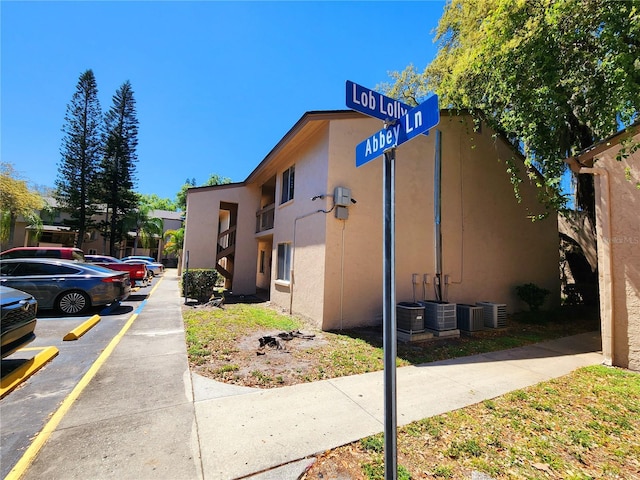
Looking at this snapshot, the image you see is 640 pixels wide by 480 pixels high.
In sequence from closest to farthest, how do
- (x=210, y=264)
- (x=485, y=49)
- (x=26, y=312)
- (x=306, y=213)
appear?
(x=26, y=312) → (x=485, y=49) → (x=306, y=213) → (x=210, y=264)

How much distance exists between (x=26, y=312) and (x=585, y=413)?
831 centimetres

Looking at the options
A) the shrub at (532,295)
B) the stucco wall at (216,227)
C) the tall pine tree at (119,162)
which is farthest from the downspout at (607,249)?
the tall pine tree at (119,162)

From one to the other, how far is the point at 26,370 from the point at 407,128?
634cm

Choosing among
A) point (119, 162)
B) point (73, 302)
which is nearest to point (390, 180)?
point (73, 302)

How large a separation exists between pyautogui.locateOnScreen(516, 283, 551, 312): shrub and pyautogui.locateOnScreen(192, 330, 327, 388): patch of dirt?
8.17 m

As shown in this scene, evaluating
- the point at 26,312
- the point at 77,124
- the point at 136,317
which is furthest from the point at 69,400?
the point at 77,124

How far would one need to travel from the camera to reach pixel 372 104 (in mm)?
2262

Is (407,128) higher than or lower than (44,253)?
higher

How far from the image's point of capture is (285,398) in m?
3.93

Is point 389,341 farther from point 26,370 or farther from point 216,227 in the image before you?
point 216,227

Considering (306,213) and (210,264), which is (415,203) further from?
(210,264)

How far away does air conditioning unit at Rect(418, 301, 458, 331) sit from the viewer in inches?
293

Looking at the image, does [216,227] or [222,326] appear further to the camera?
[216,227]

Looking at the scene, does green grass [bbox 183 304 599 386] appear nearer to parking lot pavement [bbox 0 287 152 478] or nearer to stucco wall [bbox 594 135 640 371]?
parking lot pavement [bbox 0 287 152 478]
